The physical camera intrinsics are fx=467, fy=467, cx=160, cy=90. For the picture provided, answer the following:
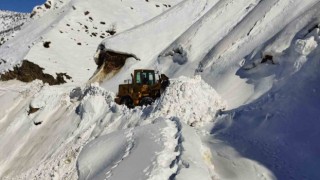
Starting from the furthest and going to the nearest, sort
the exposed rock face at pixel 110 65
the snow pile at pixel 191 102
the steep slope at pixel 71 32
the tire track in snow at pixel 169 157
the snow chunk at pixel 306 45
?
the steep slope at pixel 71 32, the exposed rock face at pixel 110 65, the snow chunk at pixel 306 45, the snow pile at pixel 191 102, the tire track in snow at pixel 169 157

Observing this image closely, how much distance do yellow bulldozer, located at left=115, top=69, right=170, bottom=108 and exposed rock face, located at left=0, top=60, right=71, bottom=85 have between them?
19.1 metres

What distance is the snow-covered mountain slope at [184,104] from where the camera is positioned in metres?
11.8

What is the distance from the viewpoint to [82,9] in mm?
49594

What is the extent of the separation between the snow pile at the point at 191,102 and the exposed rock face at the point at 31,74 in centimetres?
2581

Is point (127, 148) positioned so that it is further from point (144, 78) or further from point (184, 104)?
point (144, 78)

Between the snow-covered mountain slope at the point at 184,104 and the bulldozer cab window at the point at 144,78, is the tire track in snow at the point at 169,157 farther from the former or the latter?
the bulldozer cab window at the point at 144,78

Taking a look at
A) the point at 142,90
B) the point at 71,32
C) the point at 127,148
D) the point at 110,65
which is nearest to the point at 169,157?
the point at 127,148

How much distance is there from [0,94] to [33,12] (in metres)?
19.1

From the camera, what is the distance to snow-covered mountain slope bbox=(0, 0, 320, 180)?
11.8m

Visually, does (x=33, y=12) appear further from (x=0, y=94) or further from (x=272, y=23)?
(x=272, y=23)

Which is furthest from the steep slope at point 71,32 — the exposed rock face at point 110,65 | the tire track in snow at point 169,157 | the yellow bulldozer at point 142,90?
the tire track in snow at point 169,157

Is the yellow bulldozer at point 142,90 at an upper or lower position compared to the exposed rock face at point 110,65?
lower

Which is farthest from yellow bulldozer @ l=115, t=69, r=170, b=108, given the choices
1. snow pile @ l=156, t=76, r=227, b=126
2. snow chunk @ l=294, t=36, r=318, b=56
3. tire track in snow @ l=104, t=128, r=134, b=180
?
tire track in snow @ l=104, t=128, r=134, b=180

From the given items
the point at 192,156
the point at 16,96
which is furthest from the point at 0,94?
the point at 192,156
